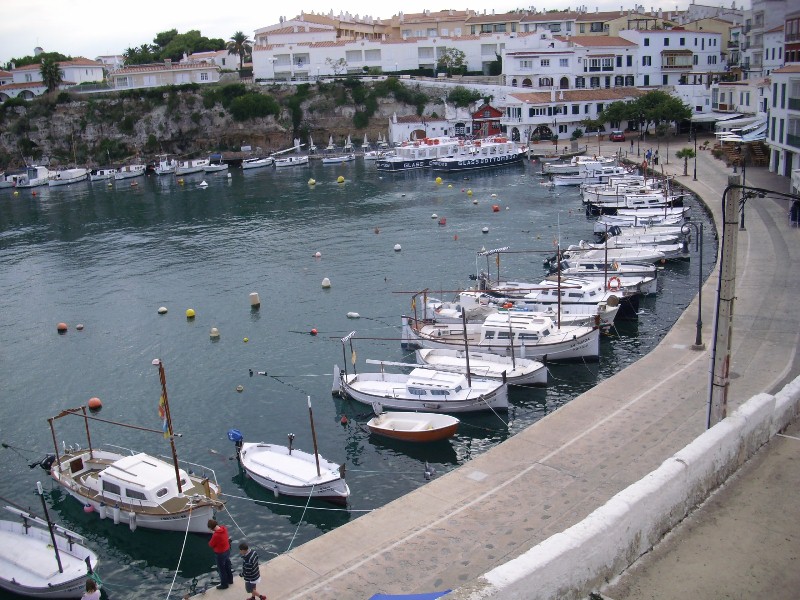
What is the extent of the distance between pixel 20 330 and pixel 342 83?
318ft

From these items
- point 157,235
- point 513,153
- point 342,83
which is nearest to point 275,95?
point 342,83

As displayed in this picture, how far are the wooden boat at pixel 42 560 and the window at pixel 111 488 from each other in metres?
2.29

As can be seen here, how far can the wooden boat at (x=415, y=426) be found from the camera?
3181 cm

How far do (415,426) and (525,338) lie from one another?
30.9 feet

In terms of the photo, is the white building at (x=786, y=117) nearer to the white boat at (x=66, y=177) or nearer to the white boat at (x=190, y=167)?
the white boat at (x=190, y=167)

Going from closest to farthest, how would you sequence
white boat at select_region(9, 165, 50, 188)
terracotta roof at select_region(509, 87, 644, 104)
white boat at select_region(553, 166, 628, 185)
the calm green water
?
1. the calm green water
2. white boat at select_region(553, 166, 628, 185)
3. terracotta roof at select_region(509, 87, 644, 104)
4. white boat at select_region(9, 165, 50, 188)

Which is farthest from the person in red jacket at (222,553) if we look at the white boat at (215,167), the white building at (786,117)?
the white boat at (215,167)

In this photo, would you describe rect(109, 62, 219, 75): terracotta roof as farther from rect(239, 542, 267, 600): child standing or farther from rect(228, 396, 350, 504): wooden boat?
rect(239, 542, 267, 600): child standing

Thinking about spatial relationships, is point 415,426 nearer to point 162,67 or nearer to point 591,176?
point 591,176

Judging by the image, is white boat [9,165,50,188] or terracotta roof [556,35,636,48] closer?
white boat [9,165,50,188]

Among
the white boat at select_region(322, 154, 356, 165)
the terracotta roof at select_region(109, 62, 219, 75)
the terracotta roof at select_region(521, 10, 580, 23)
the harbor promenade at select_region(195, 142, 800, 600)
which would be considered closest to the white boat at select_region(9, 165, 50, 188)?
the terracotta roof at select_region(109, 62, 219, 75)

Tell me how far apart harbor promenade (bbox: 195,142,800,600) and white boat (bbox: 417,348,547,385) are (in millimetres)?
4490

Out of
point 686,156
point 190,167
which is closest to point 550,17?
point 190,167

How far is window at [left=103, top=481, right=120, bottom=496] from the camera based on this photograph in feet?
90.9
